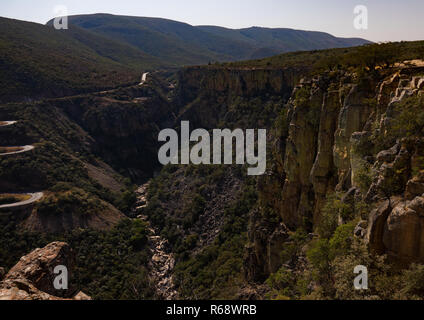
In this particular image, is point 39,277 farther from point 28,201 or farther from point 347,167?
point 28,201

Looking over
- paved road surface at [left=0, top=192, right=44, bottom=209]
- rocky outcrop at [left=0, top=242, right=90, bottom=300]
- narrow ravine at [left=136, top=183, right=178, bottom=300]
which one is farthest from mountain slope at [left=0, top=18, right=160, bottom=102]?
rocky outcrop at [left=0, top=242, right=90, bottom=300]

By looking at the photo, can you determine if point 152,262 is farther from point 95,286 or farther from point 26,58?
point 26,58

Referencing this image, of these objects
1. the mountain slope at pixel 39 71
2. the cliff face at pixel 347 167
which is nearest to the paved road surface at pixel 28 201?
the mountain slope at pixel 39 71

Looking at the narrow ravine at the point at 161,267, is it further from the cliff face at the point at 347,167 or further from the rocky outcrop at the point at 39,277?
the rocky outcrop at the point at 39,277

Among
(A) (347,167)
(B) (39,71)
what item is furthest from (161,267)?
(B) (39,71)

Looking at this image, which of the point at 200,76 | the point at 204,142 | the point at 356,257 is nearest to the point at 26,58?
the point at 200,76
